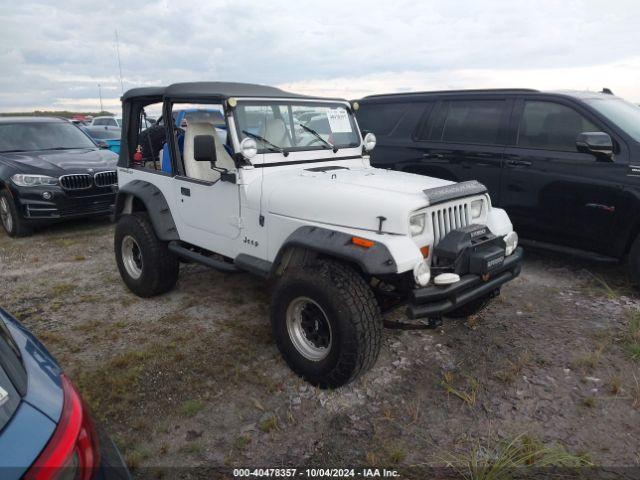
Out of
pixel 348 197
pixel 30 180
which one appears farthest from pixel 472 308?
pixel 30 180

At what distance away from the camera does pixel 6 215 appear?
23.7 ft

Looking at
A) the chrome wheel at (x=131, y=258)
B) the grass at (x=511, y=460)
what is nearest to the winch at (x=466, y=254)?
the grass at (x=511, y=460)

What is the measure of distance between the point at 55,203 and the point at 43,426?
21.4 ft

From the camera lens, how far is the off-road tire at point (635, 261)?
14.7 ft

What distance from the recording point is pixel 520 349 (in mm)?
3674

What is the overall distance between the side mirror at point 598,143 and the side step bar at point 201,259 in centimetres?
361

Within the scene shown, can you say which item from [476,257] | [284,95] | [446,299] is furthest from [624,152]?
[284,95]

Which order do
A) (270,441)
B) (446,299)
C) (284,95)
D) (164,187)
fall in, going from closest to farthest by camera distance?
(270,441)
(446,299)
(284,95)
(164,187)

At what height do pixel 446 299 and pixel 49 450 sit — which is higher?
pixel 49 450

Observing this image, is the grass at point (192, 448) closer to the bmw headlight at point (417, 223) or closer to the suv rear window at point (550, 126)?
the bmw headlight at point (417, 223)

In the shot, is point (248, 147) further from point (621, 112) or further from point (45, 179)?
point (45, 179)

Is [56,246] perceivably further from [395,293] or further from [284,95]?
[395,293]

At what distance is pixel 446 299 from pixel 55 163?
6697 mm

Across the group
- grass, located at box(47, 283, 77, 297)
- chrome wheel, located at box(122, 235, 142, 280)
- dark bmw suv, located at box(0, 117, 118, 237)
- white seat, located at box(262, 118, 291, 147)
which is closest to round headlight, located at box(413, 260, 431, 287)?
white seat, located at box(262, 118, 291, 147)
